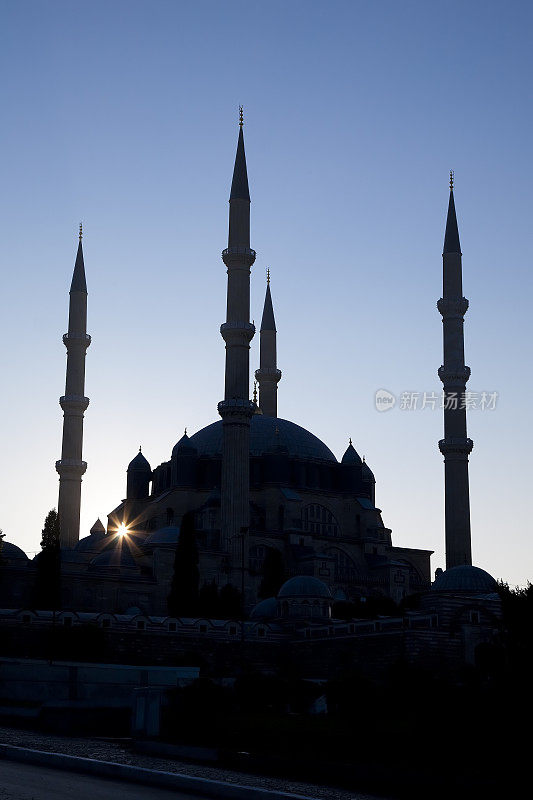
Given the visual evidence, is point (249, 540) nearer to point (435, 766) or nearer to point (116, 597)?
point (116, 597)

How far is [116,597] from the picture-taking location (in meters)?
52.4

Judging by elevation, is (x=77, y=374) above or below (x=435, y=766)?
above

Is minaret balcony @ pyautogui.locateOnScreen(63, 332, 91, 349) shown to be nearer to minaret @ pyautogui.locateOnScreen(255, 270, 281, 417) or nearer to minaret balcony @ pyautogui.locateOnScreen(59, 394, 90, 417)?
minaret balcony @ pyautogui.locateOnScreen(59, 394, 90, 417)

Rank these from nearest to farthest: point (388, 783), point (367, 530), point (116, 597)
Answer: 1. point (388, 783)
2. point (116, 597)
3. point (367, 530)

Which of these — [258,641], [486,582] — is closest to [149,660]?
[258,641]

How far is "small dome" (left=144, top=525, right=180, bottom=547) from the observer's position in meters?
55.7

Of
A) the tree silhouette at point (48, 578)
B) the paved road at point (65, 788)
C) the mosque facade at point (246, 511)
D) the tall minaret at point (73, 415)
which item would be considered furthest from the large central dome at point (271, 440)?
the paved road at point (65, 788)

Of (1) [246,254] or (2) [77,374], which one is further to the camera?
(2) [77,374]

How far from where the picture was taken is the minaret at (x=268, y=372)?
234ft

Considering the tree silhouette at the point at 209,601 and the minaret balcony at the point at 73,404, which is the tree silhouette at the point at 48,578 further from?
the minaret balcony at the point at 73,404

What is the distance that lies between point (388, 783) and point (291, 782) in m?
1.42

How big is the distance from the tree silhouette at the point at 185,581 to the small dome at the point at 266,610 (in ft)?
10.2

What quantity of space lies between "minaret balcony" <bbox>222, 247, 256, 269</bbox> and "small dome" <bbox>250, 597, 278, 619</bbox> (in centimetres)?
1618

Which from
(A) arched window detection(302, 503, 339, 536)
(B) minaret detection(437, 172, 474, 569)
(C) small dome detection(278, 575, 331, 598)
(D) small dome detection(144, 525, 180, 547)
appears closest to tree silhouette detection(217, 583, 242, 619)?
(C) small dome detection(278, 575, 331, 598)
